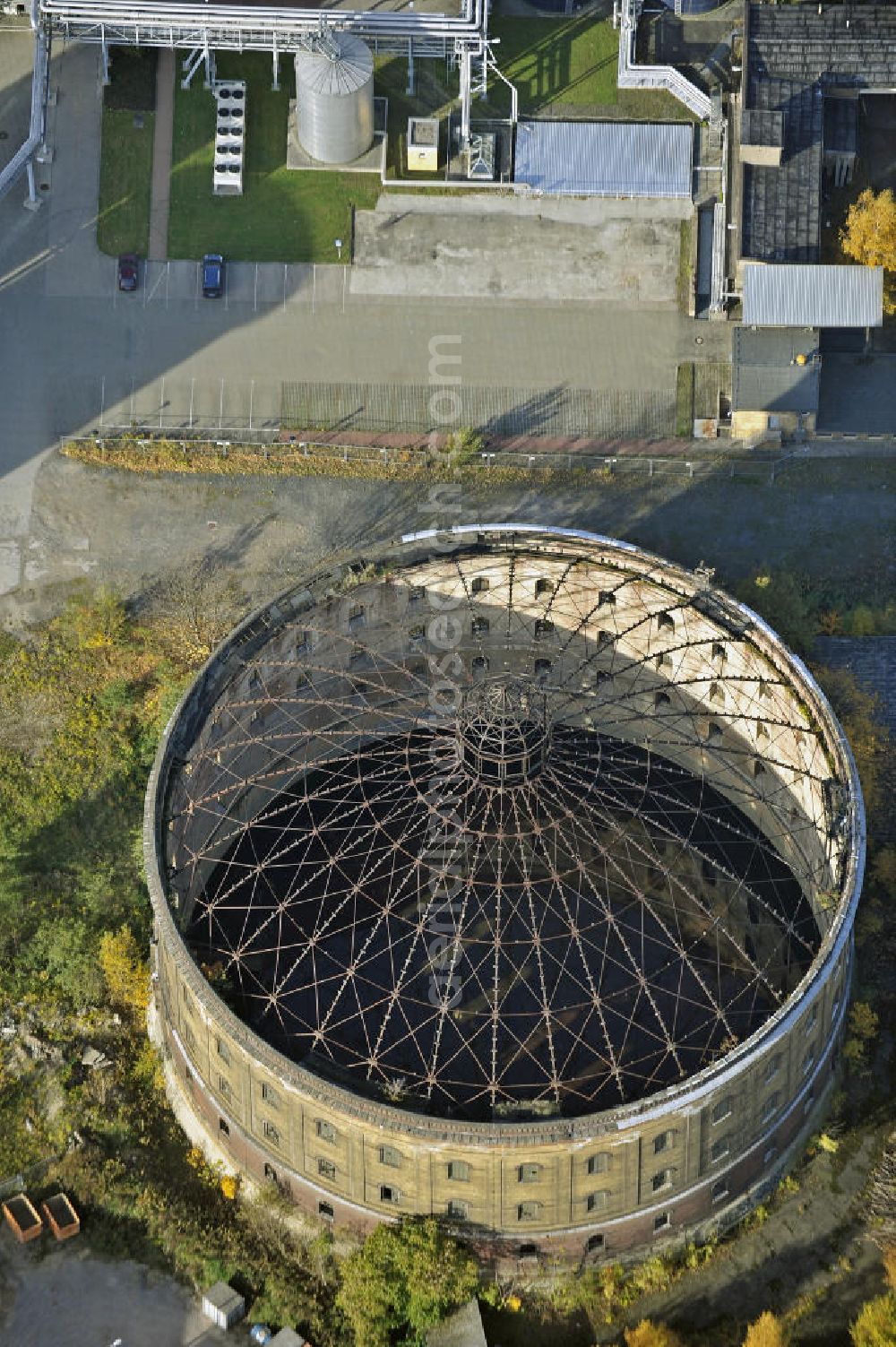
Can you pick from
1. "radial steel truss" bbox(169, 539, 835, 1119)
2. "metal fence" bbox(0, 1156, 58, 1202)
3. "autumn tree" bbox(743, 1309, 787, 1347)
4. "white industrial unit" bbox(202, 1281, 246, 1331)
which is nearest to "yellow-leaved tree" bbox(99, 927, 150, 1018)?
"radial steel truss" bbox(169, 539, 835, 1119)

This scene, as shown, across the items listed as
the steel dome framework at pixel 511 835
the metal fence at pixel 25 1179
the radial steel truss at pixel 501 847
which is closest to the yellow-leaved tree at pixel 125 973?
the radial steel truss at pixel 501 847

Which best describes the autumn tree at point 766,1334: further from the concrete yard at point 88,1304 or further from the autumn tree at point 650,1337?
the concrete yard at point 88,1304

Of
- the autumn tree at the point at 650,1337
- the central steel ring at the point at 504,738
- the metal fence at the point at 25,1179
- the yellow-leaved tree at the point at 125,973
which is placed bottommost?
the autumn tree at the point at 650,1337

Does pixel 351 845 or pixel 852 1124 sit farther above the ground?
pixel 351 845

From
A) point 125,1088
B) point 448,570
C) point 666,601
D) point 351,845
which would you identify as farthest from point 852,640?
point 125,1088

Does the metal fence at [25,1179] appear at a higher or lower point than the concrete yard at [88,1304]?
higher

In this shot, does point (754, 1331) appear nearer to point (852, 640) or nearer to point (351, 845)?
point (351, 845)

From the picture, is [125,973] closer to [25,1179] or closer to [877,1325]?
[25,1179]
